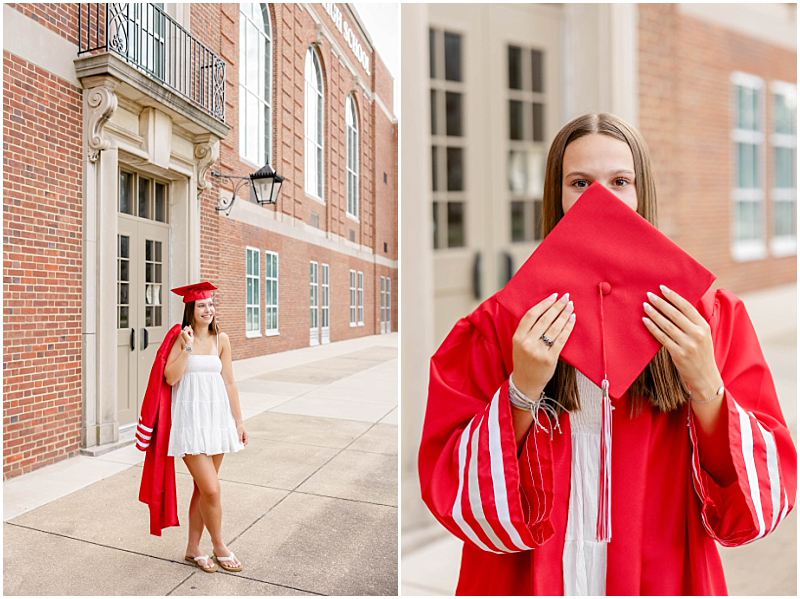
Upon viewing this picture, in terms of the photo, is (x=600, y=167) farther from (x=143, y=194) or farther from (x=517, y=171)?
(x=517, y=171)

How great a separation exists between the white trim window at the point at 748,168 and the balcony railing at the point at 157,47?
214 inches

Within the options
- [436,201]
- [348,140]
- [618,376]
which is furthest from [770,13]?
[618,376]

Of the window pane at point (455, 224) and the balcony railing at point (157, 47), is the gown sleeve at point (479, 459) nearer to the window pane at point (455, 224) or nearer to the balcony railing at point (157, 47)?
the balcony railing at point (157, 47)

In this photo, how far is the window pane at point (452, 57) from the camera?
9.97ft

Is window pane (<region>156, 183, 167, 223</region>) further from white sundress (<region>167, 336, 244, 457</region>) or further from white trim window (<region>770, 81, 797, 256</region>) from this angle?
white trim window (<region>770, 81, 797, 256</region>)

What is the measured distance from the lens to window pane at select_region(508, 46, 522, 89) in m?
3.28

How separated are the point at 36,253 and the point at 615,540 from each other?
89.0 inches

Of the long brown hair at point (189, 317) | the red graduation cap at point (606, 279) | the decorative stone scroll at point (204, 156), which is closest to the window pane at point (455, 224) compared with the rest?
the decorative stone scroll at point (204, 156)

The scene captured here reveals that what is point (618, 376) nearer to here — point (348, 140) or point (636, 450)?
point (636, 450)

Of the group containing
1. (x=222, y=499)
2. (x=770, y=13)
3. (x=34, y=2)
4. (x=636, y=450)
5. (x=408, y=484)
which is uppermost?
(x=770, y=13)

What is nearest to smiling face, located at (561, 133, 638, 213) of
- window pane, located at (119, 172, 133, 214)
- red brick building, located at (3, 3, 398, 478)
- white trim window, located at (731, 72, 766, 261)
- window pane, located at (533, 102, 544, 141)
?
red brick building, located at (3, 3, 398, 478)

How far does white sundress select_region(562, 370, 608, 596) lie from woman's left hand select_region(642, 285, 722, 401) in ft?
0.59

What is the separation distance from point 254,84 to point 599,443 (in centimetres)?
211

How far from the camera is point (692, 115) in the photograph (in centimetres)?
524
